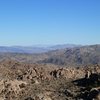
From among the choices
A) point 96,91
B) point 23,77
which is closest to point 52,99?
point 96,91

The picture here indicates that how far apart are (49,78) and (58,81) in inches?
75.0

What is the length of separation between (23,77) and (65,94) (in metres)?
8.41

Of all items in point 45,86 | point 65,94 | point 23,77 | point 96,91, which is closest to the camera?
point 96,91

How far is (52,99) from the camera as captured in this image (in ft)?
70.6

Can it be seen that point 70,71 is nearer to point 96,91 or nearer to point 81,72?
point 81,72

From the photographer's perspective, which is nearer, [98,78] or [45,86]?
[98,78]

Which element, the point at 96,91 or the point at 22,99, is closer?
the point at 96,91

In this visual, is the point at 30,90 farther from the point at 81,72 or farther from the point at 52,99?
the point at 81,72

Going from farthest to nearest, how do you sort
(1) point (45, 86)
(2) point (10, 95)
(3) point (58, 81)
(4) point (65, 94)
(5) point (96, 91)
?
(3) point (58, 81) < (1) point (45, 86) < (2) point (10, 95) < (4) point (65, 94) < (5) point (96, 91)

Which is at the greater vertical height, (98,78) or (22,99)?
(98,78)

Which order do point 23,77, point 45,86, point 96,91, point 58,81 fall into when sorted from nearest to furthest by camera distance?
point 96,91 < point 45,86 < point 58,81 < point 23,77

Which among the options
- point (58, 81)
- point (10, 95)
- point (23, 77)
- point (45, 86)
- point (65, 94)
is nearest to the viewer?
point (65, 94)

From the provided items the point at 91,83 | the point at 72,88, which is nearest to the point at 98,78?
the point at 91,83

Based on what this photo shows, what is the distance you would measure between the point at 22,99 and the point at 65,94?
309cm
